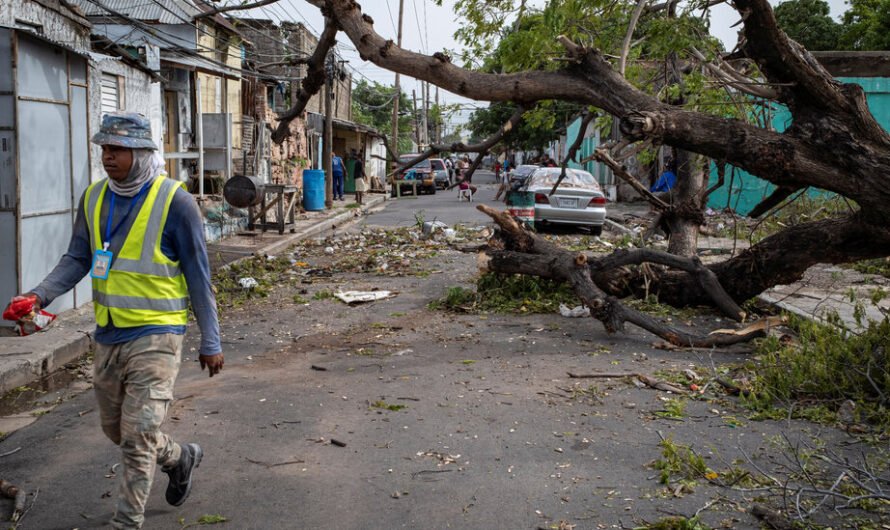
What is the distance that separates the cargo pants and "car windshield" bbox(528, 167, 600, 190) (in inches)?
645

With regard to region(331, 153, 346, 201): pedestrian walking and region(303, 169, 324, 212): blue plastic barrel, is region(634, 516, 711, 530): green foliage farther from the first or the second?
region(331, 153, 346, 201): pedestrian walking

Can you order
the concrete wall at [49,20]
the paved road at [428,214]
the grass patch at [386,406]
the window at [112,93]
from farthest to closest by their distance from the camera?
the paved road at [428,214]
the window at [112,93]
the concrete wall at [49,20]
the grass patch at [386,406]

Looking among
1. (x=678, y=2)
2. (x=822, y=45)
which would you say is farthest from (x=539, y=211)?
(x=822, y=45)

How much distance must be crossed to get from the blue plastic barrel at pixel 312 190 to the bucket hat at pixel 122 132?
73.9 feet

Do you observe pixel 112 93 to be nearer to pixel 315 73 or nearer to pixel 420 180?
pixel 315 73

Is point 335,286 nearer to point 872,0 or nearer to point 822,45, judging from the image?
point 872,0

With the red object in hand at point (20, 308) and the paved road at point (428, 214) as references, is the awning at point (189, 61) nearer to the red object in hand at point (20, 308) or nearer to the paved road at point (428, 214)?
the paved road at point (428, 214)

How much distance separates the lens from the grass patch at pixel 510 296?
33.3ft

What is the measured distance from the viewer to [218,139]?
1847 centimetres

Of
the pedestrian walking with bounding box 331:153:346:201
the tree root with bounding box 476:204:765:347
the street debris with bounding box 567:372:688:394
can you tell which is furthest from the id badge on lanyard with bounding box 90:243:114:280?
the pedestrian walking with bounding box 331:153:346:201

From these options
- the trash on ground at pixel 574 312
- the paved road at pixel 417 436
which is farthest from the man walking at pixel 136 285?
the trash on ground at pixel 574 312

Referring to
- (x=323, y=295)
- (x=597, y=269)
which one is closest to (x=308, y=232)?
(x=323, y=295)

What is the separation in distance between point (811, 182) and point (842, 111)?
1.93 ft

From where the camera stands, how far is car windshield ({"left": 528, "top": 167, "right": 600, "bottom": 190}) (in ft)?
65.7
